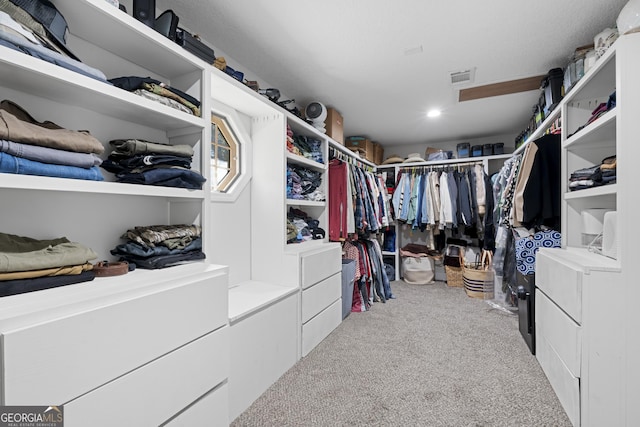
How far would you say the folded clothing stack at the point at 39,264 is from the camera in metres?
0.86

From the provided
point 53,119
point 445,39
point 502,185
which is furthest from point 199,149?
point 502,185

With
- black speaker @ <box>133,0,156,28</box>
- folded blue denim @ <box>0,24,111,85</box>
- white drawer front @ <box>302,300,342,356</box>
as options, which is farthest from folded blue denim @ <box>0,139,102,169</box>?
white drawer front @ <box>302,300,342,356</box>

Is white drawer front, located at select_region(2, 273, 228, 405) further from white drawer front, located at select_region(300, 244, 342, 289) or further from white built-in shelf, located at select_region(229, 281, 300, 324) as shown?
white drawer front, located at select_region(300, 244, 342, 289)

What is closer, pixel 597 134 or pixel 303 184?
pixel 597 134

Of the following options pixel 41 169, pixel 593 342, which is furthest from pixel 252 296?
pixel 593 342

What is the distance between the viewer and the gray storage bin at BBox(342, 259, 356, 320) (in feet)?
9.50

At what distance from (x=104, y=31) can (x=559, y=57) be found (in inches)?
112

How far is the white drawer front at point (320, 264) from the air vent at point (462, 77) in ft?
5.80

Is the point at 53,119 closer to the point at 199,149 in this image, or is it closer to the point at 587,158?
the point at 199,149

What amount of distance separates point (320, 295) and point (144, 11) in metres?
2.07

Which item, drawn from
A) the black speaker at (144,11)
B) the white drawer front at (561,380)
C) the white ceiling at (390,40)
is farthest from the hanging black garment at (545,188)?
the black speaker at (144,11)

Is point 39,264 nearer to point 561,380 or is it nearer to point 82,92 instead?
point 82,92

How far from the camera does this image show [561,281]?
1.55m

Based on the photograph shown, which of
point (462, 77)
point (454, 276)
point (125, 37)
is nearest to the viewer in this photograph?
point (125, 37)
